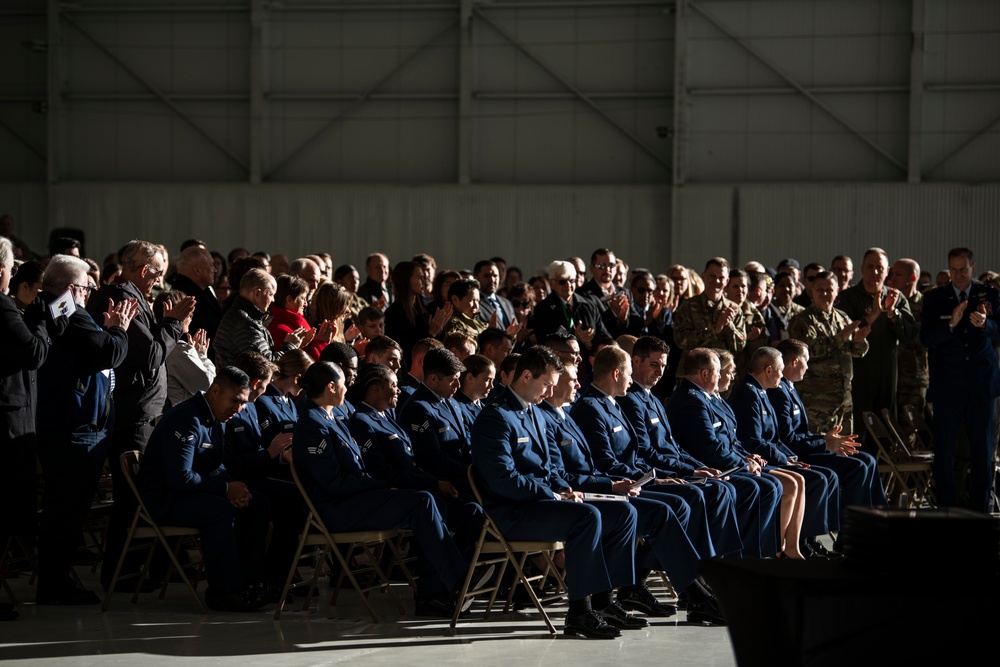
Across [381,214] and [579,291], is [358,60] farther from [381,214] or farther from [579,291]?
[579,291]

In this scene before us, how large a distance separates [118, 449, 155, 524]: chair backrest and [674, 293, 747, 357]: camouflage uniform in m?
4.02

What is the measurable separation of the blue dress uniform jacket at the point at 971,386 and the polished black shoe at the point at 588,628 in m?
3.98

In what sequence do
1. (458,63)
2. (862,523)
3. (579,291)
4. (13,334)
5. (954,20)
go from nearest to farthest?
(862,523)
(13,334)
(579,291)
(954,20)
(458,63)

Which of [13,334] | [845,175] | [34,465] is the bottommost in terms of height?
[34,465]

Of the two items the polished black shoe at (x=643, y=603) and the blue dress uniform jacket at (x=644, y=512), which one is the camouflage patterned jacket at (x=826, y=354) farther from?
the polished black shoe at (x=643, y=603)

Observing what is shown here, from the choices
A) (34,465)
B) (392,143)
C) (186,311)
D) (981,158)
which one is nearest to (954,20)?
(981,158)

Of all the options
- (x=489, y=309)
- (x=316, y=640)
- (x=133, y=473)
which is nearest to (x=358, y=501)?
(x=316, y=640)

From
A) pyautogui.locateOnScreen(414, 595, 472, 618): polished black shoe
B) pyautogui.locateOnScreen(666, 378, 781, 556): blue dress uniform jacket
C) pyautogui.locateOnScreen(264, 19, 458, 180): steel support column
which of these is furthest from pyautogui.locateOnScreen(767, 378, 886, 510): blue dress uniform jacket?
pyautogui.locateOnScreen(264, 19, 458, 180): steel support column

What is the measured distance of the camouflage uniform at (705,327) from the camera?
8586 millimetres

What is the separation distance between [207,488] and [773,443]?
325 centimetres

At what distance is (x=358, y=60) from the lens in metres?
17.8

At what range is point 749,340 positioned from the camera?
8.77 meters

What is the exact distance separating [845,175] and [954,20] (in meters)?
2.35

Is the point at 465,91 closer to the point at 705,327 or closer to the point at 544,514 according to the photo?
the point at 705,327
